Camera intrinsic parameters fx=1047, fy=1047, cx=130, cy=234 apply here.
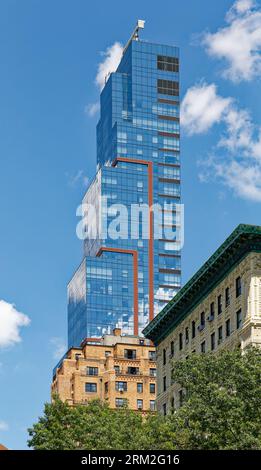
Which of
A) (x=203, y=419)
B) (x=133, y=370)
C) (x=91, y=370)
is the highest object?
(x=91, y=370)

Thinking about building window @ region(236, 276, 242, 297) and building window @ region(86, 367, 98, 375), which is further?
building window @ region(86, 367, 98, 375)

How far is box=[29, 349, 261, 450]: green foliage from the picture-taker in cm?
5425

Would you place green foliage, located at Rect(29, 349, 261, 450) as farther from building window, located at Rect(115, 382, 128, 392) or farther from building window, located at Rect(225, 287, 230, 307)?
building window, located at Rect(115, 382, 128, 392)

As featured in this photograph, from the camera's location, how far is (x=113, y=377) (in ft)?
500

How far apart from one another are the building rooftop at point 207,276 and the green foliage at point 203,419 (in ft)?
60.8

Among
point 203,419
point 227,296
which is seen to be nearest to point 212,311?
point 227,296

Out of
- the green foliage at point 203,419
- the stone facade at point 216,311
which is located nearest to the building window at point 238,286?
the stone facade at point 216,311

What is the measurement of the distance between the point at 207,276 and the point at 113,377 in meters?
65.1

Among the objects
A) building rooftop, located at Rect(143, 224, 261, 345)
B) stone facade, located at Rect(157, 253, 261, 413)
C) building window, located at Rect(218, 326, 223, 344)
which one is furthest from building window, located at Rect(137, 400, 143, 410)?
building window, located at Rect(218, 326, 223, 344)

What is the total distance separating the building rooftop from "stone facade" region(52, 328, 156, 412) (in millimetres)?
45056

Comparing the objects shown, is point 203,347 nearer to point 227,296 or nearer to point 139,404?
point 227,296
